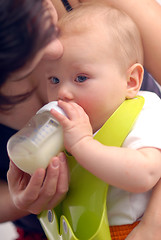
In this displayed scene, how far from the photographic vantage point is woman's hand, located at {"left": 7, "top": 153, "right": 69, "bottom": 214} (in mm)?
767

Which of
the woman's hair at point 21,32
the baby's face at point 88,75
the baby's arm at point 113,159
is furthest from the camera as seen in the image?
the baby's face at point 88,75

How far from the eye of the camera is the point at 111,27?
0.86 meters

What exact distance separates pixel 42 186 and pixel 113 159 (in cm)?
19

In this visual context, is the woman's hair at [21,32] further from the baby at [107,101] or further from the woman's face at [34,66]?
the baby at [107,101]

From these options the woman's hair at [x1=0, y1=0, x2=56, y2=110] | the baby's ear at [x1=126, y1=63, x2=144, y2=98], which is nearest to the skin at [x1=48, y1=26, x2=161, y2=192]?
the baby's ear at [x1=126, y1=63, x2=144, y2=98]

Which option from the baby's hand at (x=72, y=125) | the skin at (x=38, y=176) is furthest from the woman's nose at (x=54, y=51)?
the baby's hand at (x=72, y=125)

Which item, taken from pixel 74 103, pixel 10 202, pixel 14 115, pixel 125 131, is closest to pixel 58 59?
pixel 74 103

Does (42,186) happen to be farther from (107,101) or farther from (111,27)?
(111,27)

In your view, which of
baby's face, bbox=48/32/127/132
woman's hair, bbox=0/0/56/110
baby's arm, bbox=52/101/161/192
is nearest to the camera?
woman's hair, bbox=0/0/56/110

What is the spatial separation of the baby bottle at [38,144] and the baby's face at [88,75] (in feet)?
0.24

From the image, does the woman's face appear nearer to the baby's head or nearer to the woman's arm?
the baby's head

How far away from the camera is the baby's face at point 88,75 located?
82 cm

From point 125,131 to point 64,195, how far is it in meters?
0.22

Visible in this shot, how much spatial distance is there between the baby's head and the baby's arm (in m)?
0.09
